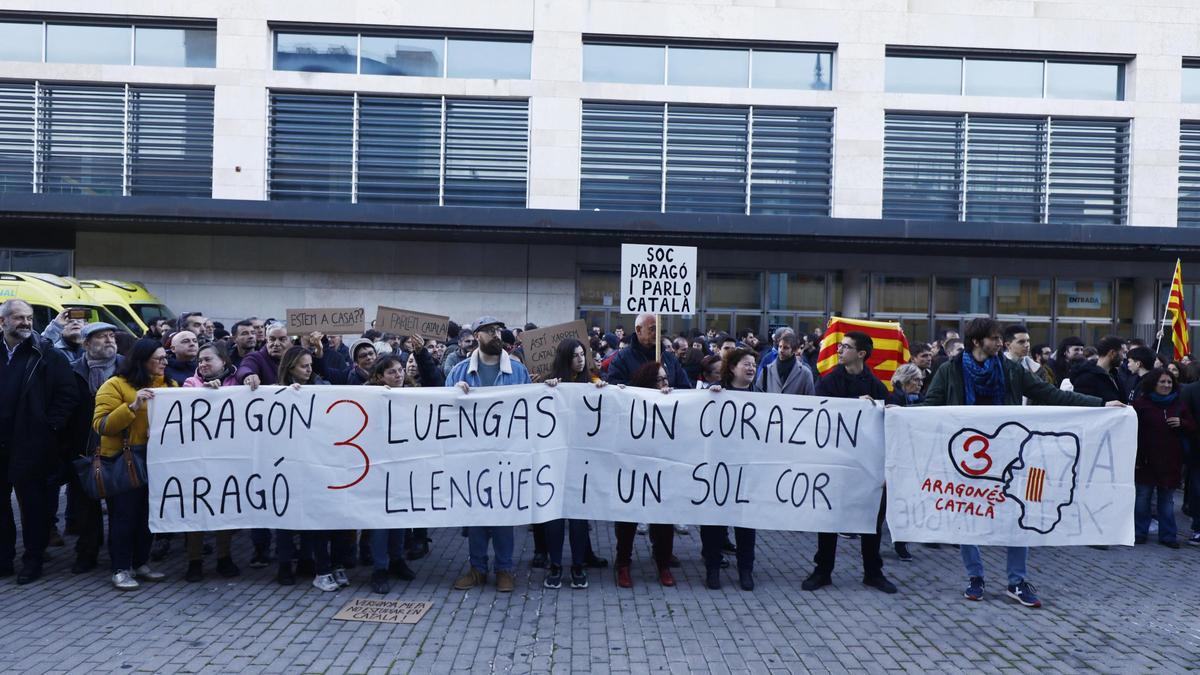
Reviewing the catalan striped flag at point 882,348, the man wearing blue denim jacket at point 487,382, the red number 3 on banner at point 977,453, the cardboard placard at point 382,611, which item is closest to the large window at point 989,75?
the catalan striped flag at point 882,348

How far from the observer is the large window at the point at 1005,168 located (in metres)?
23.9

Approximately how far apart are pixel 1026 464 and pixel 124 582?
6.89m

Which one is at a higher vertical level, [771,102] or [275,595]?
[771,102]

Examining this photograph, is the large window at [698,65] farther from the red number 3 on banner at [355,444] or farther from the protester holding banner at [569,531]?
the red number 3 on banner at [355,444]

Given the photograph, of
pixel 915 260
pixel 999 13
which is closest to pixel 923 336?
pixel 915 260

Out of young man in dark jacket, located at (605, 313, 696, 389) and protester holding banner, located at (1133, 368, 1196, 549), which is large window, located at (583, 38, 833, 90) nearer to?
protester holding banner, located at (1133, 368, 1196, 549)

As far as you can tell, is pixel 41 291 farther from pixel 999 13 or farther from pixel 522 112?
Result: pixel 999 13

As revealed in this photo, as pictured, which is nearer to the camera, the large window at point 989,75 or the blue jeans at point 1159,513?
the blue jeans at point 1159,513

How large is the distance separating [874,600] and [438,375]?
495 cm

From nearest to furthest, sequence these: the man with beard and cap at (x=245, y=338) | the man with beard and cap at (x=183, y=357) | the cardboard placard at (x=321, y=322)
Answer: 1. the man with beard and cap at (x=183, y=357)
2. the man with beard and cap at (x=245, y=338)
3. the cardboard placard at (x=321, y=322)

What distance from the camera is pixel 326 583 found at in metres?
7.28

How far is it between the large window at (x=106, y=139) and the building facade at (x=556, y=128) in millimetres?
53

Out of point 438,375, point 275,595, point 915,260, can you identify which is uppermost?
point 915,260

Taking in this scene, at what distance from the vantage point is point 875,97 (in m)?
23.4
